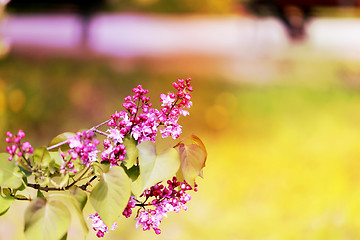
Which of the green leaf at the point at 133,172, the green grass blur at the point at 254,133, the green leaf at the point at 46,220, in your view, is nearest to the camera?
the green leaf at the point at 46,220

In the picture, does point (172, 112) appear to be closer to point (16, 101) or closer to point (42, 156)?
point (42, 156)

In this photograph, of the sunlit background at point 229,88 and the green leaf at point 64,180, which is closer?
the green leaf at point 64,180

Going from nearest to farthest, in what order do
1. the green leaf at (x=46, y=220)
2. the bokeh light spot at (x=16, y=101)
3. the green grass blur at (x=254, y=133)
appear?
the green leaf at (x=46, y=220) → the green grass blur at (x=254, y=133) → the bokeh light spot at (x=16, y=101)

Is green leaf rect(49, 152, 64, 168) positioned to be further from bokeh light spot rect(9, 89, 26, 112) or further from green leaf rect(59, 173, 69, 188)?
bokeh light spot rect(9, 89, 26, 112)

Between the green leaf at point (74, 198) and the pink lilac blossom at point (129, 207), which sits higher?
the pink lilac blossom at point (129, 207)

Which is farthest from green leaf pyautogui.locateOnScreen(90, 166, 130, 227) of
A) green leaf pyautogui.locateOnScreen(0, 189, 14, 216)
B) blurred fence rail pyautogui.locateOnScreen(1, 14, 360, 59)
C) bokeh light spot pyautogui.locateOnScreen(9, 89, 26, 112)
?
bokeh light spot pyautogui.locateOnScreen(9, 89, 26, 112)

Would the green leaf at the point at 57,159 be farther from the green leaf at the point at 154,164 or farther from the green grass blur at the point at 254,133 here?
the green grass blur at the point at 254,133

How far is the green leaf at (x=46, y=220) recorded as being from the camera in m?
0.45

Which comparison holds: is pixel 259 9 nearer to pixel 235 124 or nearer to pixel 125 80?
pixel 235 124

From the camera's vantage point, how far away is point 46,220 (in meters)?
0.45

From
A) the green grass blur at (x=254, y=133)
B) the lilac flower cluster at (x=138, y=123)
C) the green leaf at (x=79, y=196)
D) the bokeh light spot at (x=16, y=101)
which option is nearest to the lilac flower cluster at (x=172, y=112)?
the lilac flower cluster at (x=138, y=123)

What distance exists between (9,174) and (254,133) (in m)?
1.98

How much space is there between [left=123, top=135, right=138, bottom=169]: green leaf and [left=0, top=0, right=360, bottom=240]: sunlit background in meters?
1.86

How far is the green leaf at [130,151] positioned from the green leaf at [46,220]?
98 mm
